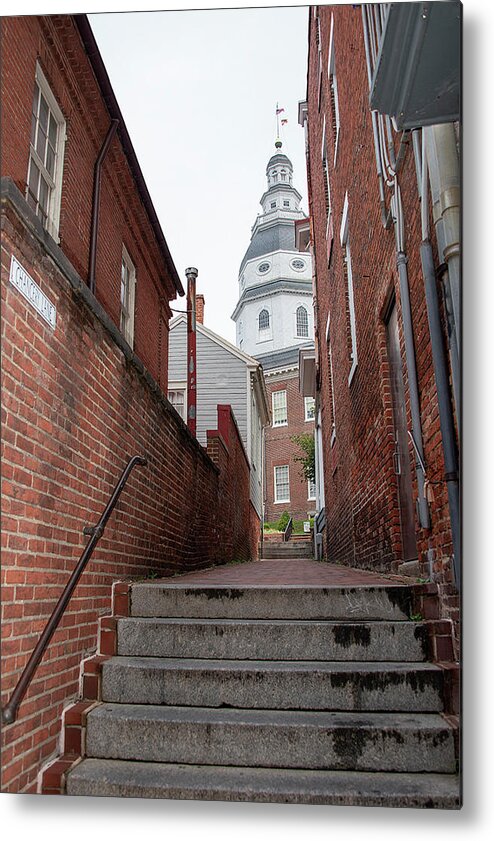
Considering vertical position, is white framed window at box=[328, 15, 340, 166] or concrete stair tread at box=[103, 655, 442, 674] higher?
white framed window at box=[328, 15, 340, 166]

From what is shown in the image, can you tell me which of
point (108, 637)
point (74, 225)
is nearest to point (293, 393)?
point (74, 225)

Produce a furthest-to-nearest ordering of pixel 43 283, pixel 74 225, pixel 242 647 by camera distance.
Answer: pixel 74 225 < pixel 242 647 < pixel 43 283

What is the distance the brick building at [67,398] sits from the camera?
7.93 ft

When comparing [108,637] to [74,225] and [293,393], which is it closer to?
[74,225]

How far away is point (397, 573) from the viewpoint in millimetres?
4336

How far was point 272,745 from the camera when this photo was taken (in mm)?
2629

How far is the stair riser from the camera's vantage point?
2.55 m

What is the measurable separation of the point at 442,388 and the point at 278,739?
1627mm

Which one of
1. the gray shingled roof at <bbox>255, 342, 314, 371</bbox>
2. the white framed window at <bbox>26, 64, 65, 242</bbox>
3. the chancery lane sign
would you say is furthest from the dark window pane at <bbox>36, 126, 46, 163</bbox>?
the gray shingled roof at <bbox>255, 342, 314, 371</bbox>

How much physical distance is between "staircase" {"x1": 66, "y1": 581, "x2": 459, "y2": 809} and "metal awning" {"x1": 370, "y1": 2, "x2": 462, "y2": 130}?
2.22 meters

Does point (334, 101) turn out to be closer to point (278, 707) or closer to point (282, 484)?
point (278, 707)

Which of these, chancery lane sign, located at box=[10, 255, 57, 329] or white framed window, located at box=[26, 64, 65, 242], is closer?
chancery lane sign, located at box=[10, 255, 57, 329]

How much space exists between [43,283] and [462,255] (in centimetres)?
176

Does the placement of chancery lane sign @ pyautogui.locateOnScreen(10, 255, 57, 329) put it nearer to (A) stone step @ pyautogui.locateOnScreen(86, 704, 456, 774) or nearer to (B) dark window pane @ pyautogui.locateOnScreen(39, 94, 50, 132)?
(A) stone step @ pyautogui.locateOnScreen(86, 704, 456, 774)
